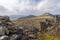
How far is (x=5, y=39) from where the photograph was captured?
44.5m

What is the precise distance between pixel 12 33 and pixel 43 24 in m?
143

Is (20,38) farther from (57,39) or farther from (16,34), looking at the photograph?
(57,39)

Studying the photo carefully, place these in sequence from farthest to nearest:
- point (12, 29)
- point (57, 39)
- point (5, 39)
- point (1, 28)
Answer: point (57, 39) < point (12, 29) < point (1, 28) < point (5, 39)

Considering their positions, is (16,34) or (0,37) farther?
(16,34)

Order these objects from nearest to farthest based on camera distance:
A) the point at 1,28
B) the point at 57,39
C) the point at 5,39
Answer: the point at 5,39 → the point at 1,28 → the point at 57,39

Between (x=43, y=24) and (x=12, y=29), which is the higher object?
(x=12, y=29)

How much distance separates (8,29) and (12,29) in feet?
6.12

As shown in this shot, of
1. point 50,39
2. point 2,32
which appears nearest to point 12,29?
point 2,32

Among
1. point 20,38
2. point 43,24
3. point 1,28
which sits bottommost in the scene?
point 43,24

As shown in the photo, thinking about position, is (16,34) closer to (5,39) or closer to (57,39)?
(5,39)

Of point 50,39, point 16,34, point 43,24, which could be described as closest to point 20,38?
point 16,34

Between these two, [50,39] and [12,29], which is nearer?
[12,29]

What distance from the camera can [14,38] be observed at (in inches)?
1850

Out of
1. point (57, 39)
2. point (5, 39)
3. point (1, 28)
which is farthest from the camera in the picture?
point (57, 39)
